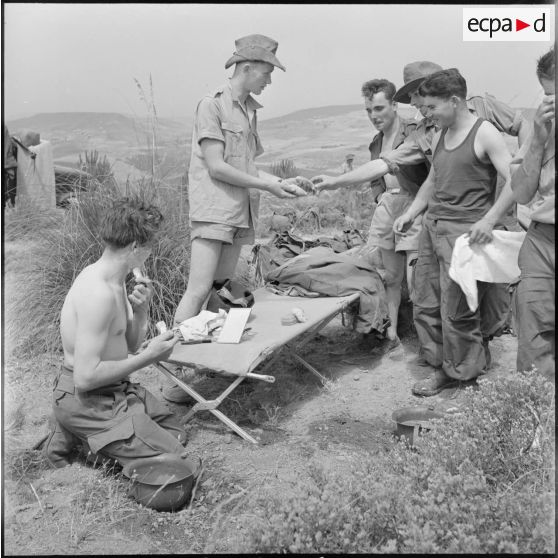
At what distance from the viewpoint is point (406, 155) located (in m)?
5.09

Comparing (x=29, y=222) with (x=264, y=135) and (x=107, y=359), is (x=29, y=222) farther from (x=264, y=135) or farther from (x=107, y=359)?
(x=264, y=135)

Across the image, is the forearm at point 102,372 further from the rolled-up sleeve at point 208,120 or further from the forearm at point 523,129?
the forearm at point 523,129

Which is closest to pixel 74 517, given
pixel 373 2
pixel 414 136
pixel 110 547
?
pixel 110 547

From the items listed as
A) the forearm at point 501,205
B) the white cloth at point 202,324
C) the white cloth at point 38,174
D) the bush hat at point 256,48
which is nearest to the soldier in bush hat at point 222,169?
the bush hat at point 256,48

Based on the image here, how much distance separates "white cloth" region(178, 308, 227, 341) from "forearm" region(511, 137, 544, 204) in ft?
6.17

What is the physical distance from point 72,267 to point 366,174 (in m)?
2.29

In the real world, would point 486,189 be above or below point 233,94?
below

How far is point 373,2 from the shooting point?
318 cm

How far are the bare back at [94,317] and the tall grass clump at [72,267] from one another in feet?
6.03

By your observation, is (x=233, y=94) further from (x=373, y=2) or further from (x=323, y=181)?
(x=373, y=2)

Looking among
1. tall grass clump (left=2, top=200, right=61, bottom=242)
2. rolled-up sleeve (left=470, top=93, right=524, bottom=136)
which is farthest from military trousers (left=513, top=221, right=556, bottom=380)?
tall grass clump (left=2, top=200, right=61, bottom=242)

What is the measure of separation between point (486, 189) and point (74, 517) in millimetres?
2979

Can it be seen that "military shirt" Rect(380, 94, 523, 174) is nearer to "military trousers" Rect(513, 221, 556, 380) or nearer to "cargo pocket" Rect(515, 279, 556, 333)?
"military trousers" Rect(513, 221, 556, 380)

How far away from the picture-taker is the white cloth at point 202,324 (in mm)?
4305
